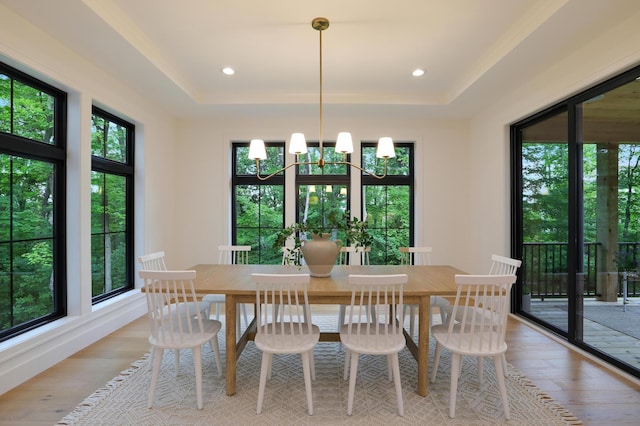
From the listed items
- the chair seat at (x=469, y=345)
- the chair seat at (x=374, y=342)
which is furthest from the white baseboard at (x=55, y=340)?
the chair seat at (x=469, y=345)

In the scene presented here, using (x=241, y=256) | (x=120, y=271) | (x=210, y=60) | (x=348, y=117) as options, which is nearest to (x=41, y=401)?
(x=120, y=271)

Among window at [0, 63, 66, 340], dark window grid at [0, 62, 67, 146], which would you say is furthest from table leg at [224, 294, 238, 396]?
dark window grid at [0, 62, 67, 146]

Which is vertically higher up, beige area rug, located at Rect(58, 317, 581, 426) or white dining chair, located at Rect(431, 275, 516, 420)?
white dining chair, located at Rect(431, 275, 516, 420)

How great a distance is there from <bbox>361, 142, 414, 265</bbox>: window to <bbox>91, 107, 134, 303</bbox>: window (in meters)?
3.08

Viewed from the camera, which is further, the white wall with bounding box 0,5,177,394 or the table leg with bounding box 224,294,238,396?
the white wall with bounding box 0,5,177,394

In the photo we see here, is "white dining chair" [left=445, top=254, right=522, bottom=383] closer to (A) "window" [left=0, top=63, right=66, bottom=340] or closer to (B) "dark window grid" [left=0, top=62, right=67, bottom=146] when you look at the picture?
(A) "window" [left=0, top=63, right=66, bottom=340]

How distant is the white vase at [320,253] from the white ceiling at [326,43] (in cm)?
177

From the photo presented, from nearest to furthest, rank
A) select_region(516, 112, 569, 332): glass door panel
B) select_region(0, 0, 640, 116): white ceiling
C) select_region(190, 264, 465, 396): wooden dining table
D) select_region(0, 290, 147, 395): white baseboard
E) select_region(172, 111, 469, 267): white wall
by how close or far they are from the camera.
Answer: select_region(190, 264, 465, 396): wooden dining table < select_region(0, 290, 147, 395): white baseboard < select_region(0, 0, 640, 116): white ceiling < select_region(516, 112, 569, 332): glass door panel < select_region(172, 111, 469, 267): white wall

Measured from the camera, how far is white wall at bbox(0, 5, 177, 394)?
2.26 meters

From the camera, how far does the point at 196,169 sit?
455 cm

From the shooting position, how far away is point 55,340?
2570mm

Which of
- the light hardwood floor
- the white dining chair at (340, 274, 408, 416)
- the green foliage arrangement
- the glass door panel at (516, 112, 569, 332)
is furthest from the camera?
the glass door panel at (516, 112, 569, 332)

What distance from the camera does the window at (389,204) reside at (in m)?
4.69

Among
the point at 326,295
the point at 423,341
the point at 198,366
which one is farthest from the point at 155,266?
the point at 423,341
